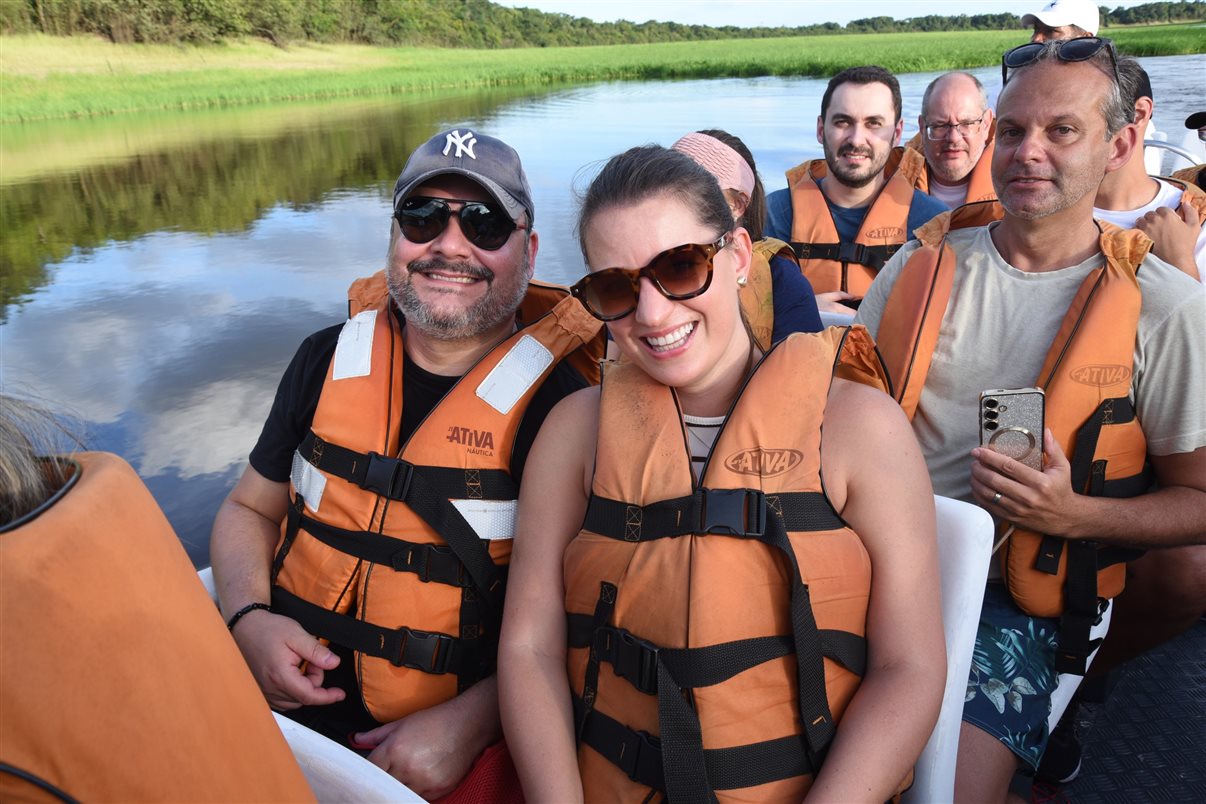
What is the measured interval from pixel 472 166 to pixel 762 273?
3.34 ft

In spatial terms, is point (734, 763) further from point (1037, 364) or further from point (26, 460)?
point (1037, 364)

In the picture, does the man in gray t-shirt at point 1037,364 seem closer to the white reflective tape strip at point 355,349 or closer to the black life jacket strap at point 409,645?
the black life jacket strap at point 409,645

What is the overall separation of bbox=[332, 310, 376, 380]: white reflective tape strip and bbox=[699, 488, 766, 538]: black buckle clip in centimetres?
102

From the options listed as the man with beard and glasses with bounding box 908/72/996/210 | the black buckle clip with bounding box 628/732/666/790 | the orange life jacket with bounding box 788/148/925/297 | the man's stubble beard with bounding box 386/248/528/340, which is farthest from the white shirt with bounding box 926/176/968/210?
Result: the black buckle clip with bounding box 628/732/666/790

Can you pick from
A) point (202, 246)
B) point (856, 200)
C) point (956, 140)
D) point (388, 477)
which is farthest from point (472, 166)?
point (202, 246)

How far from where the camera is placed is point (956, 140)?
13.7ft

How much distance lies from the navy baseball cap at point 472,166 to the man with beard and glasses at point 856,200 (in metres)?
2.06

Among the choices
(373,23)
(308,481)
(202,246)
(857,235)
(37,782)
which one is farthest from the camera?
(373,23)

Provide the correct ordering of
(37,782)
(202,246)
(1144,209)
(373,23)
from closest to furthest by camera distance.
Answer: (37,782)
(1144,209)
(202,246)
(373,23)

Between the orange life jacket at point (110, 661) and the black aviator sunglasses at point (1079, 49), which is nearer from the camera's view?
the orange life jacket at point (110, 661)

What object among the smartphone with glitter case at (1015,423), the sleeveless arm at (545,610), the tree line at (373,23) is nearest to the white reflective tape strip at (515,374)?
the sleeveless arm at (545,610)

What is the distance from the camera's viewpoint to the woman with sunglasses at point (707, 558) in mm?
1380

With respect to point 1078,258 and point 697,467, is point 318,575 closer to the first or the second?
point 697,467

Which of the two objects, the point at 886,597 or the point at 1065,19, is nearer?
the point at 886,597
